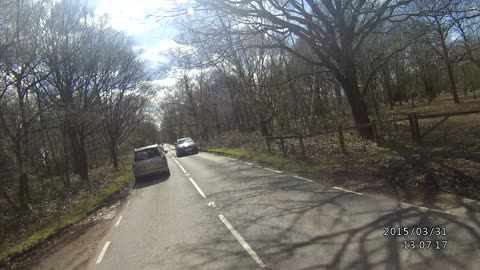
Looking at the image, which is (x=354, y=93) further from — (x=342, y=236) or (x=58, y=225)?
(x=342, y=236)

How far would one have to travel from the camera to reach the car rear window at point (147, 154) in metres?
22.1

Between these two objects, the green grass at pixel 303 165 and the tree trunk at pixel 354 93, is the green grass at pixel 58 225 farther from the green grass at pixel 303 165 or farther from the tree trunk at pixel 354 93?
the tree trunk at pixel 354 93

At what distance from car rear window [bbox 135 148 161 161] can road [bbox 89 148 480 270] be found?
386 inches

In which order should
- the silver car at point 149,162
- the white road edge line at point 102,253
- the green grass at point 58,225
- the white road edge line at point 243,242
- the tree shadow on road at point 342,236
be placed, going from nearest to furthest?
1. the tree shadow on road at point 342,236
2. the white road edge line at point 243,242
3. the white road edge line at point 102,253
4. the green grass at point 58,225
5. the silver car at point 149,162

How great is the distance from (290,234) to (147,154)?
16.1 meters

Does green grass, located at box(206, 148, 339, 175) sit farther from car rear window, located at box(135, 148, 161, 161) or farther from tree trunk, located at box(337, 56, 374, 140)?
car rear window, located at box(135, 148, 161, 161)

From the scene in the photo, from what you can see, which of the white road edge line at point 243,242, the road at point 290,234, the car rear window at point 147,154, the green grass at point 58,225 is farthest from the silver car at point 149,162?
the white road edge line at point 243,242

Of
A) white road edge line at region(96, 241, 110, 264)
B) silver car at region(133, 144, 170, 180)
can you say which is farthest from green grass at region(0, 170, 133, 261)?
Result: white road edge line at region(96, 241, 110, 264)

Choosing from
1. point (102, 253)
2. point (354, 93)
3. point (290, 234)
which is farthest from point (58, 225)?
point (354, 93)

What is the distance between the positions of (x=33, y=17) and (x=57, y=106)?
4101 mm

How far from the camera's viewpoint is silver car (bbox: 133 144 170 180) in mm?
21844

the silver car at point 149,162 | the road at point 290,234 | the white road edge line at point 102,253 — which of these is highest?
the silver car at point 149,162

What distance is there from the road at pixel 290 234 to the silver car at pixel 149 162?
9.50m

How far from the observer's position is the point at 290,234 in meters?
7.13
